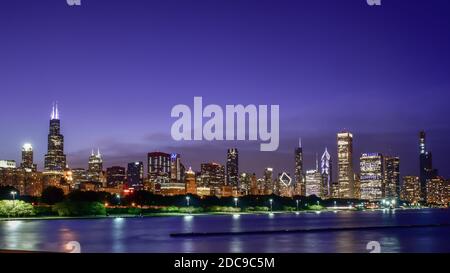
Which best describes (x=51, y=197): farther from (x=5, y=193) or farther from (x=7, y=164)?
(x=7, y=164)

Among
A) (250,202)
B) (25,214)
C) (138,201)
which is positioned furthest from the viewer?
(250,202)

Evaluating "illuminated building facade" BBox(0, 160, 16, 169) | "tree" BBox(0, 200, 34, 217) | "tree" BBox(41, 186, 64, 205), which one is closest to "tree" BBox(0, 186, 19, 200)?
"tree" BBox(41, 186, 64, 205)

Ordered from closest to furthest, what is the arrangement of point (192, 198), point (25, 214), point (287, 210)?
point (25, 214)
point (192, 198)
point (287, 210)

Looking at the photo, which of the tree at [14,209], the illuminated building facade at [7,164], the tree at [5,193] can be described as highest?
the illuminated building facade at [7,164]

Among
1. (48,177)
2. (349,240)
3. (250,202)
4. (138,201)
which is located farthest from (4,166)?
(349,240)

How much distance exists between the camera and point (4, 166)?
148 m

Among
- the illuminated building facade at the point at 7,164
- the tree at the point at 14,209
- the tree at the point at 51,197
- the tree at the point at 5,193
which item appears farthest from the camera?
the illuminated building facade at the point at 7,164

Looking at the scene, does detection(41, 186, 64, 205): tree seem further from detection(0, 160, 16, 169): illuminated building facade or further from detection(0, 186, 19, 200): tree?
detection(0, 160, 16, 169): illuminated building facade

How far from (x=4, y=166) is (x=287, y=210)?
71.8 m

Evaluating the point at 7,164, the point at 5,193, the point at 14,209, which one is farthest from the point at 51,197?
the point at 7,164

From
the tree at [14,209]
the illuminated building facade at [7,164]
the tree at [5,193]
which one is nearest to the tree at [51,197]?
the tree at [5,193]

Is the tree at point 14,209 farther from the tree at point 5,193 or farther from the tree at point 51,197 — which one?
the tree at point 51,197

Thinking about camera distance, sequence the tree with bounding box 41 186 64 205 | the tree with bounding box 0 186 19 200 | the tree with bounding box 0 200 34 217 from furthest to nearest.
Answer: the tree with bounding box 41 186 64 205 → the tree with bounding box 0 186 19 200 → the tree with bounding box 0 200 34 217
